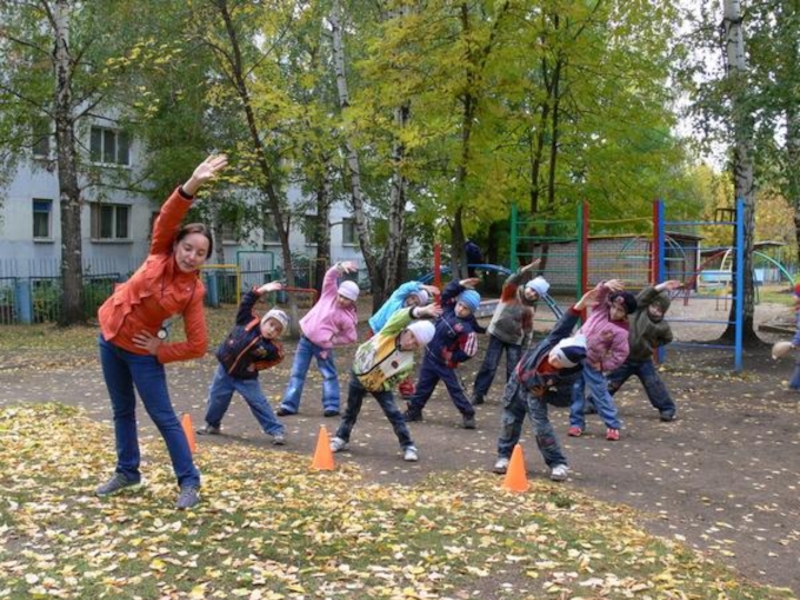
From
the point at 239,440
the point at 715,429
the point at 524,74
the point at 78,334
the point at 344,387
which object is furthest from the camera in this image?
the point at 78,334

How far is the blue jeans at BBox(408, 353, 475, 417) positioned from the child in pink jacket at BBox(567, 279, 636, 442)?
42.7 inches

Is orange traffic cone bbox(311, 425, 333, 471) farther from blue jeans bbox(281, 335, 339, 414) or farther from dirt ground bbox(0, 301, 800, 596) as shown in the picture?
blue jeans bbox(281, 335, 339, 414)

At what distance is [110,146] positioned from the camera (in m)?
30.1

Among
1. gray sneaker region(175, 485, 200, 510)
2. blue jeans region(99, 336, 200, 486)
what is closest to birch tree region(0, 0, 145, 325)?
blue jeans region(99, 336, 200, 486)

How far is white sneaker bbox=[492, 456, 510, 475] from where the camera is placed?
683 centimetres

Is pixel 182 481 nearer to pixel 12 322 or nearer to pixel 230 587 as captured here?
pixel 230 587

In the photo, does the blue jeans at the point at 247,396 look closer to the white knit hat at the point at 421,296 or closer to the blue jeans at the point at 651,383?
the white knit hat at the point at 421,296

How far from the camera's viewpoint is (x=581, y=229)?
1455cm

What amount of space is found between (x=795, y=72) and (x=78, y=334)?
49.0ft

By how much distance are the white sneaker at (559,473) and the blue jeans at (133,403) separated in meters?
2.81

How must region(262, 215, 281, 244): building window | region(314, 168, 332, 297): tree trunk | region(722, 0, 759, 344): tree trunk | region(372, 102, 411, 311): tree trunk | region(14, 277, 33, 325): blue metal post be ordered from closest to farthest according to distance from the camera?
1. region(722, 0, 759, 344): tree trunk
2. region(372, 102, 411, 311): tree trunk
3. region(14, 277, 33, 325): blue metal post
4. region(314, 168, 332, 297): tree trunk
5. region(262, 215, 281, 244): building window

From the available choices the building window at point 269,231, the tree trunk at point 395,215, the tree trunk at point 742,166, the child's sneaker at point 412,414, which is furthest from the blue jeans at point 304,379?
the building window at point 269,231

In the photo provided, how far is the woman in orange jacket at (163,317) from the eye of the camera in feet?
16.4

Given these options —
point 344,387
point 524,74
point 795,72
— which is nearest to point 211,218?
point 524,74
